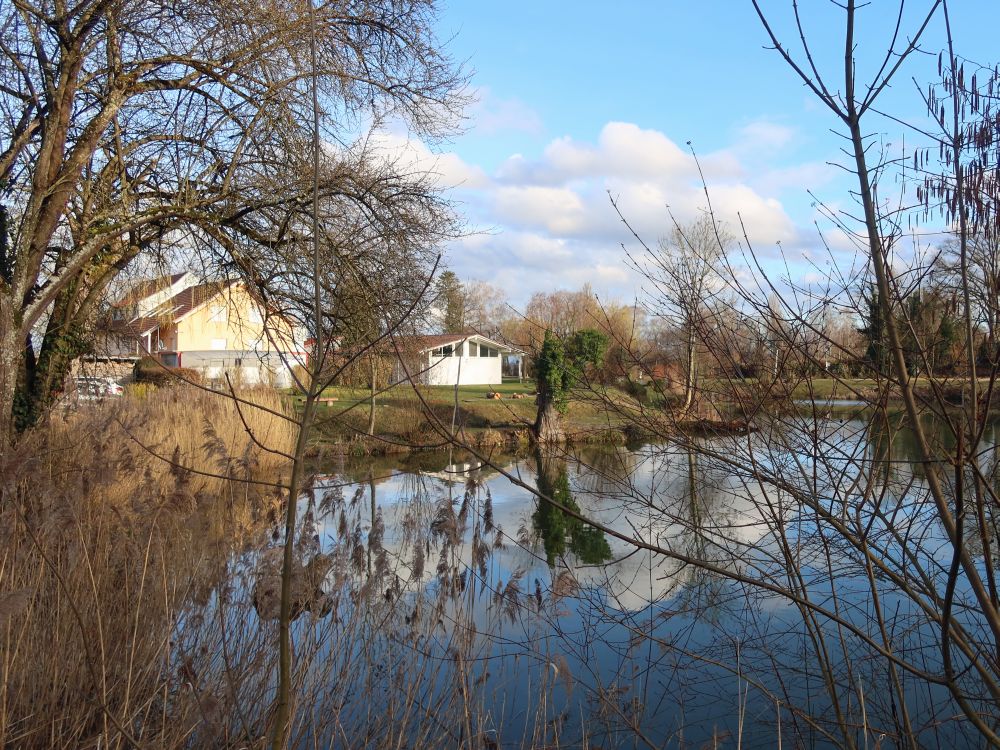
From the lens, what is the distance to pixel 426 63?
28.7 ft

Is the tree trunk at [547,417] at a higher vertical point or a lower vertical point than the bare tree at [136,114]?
lower

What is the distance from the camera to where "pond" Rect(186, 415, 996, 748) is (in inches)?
124

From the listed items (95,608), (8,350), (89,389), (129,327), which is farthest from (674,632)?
(89,389)

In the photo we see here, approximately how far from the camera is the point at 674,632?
20.4 feet

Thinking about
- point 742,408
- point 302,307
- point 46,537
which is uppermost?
point 302,307

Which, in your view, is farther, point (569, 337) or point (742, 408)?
point (569, 337)

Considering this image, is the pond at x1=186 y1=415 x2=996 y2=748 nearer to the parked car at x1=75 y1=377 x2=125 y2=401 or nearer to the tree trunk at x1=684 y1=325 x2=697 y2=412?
the tree trunk at x1=684 y1=325 x2=697 y2=412

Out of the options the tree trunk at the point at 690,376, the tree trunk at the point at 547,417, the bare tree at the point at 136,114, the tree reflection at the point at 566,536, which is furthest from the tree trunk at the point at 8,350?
the tree trunk at the point at 547,417

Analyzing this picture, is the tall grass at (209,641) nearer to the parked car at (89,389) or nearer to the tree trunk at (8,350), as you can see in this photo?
the tree trunk at (8,350)

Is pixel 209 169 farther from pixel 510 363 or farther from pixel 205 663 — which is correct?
pixel 510 363

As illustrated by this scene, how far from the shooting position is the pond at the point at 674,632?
10.4 ft

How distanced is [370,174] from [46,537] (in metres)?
5.54

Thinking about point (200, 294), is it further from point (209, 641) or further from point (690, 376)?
point (690, 376)

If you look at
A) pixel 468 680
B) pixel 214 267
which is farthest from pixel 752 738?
pixel 214 267
